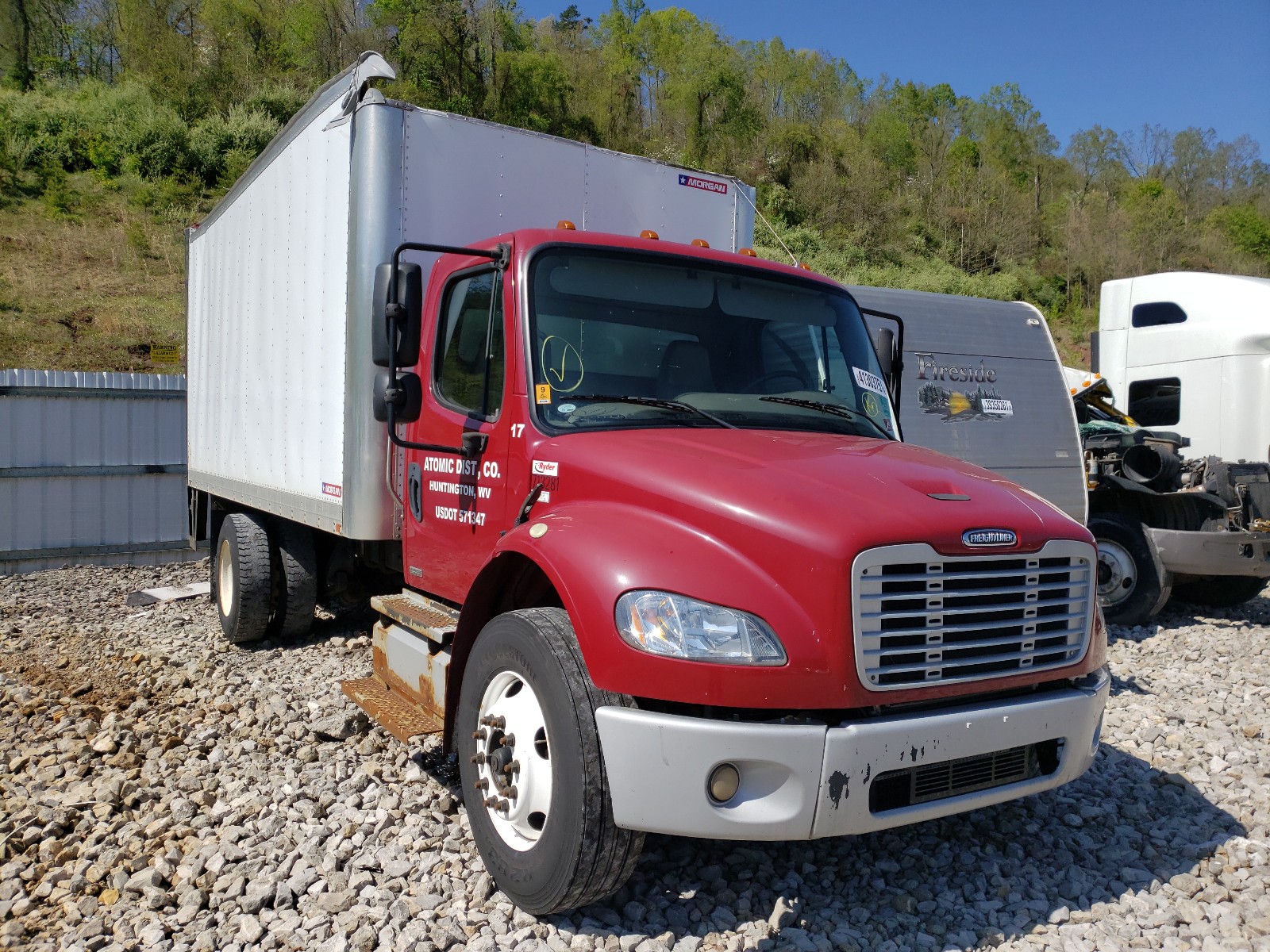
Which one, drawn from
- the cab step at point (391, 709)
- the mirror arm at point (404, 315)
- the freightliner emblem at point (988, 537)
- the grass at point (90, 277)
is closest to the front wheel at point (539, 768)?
the cab step at point (391, 709)

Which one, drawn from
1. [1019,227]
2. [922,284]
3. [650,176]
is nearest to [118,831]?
[650,176]

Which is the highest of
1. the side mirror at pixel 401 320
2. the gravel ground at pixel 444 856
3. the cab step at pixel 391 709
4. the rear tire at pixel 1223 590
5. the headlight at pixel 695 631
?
the side mirror at pixel 401 320

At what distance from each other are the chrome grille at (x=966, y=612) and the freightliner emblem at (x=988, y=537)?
0.04m

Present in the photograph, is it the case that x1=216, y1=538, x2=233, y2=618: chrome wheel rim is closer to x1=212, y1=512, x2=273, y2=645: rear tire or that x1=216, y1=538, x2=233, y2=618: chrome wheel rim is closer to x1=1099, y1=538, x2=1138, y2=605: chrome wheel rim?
x1=212, y1=512, x2=273, y2=645: rear tire

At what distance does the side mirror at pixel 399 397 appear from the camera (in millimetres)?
3930

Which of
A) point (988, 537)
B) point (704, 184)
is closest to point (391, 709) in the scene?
point (988, 537)

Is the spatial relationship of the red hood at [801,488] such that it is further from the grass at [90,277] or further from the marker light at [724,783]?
the grass at [90,277]

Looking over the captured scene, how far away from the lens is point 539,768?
124 inches

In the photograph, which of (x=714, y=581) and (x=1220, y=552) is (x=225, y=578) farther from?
(x=1220, y=552)

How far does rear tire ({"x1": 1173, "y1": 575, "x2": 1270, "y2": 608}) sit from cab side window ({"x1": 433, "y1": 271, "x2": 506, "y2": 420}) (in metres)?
8.15

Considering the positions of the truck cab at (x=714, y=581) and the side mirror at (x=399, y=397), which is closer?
the truck cab at (x=714, y=581)

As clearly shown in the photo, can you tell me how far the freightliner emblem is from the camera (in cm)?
298

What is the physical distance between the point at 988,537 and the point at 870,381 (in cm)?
157

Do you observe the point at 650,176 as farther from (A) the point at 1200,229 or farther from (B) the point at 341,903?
(A) the point at 1200,229
